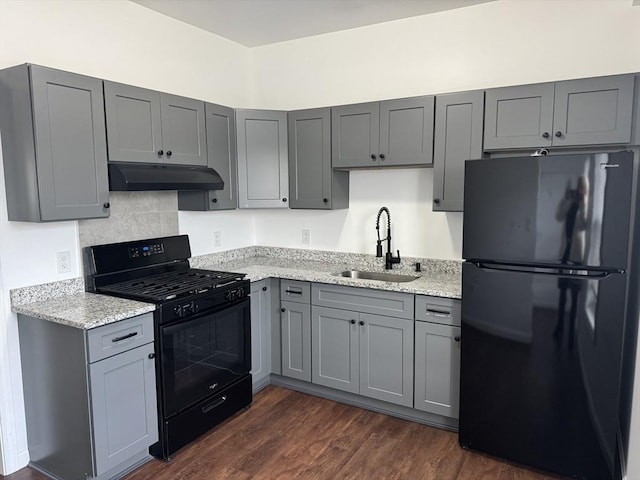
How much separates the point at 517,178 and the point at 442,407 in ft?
4.89

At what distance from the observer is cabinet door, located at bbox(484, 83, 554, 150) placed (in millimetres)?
2641

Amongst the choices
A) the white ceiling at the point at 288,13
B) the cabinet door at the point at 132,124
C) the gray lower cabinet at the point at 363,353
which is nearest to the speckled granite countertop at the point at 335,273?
the gray lower cabinet at the point at 363,353

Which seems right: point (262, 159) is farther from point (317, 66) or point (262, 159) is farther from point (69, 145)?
point (69, 145)

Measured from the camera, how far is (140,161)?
2.76 m

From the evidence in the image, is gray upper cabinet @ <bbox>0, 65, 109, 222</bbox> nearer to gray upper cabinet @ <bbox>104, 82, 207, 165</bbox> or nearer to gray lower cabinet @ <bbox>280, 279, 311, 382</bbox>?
gray upper cabinet @ <bbox>104, 82, 207, 165</bbox>

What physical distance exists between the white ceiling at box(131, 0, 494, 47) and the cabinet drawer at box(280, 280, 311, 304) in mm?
1940

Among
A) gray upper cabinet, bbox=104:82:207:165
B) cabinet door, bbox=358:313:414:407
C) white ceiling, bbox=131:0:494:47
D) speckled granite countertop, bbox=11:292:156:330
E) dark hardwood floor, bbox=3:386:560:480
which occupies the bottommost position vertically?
dark hardwood floor, bbox=3:386:560:480

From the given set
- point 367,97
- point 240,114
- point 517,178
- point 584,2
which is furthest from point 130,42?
point 584,2

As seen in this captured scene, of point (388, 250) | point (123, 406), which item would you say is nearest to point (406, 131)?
point (388, 250)

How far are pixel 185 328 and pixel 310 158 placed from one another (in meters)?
1.60

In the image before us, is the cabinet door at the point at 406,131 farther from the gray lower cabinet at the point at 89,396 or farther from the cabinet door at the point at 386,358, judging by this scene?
the gray lower cabinet at the point at 89,396

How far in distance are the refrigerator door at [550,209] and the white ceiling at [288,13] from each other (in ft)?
4.54

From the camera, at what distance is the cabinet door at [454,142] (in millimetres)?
2840

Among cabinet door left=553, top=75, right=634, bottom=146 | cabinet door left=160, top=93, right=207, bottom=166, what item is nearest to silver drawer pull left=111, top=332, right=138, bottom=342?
cabinet door left=160, top=93, right=207, bottom=166
